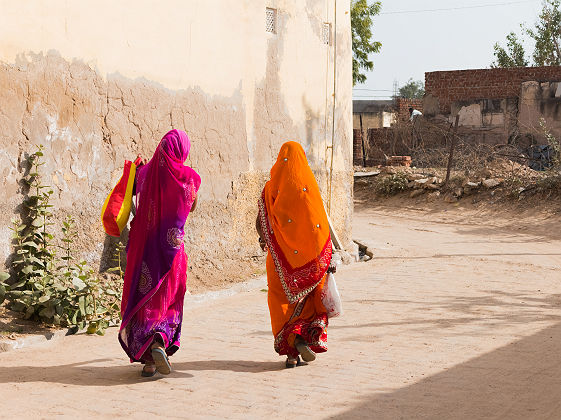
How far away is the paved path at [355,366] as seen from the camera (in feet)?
13.5

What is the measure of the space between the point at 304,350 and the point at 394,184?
1287cm

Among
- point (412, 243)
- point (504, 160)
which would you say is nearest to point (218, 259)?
point (412, 243)

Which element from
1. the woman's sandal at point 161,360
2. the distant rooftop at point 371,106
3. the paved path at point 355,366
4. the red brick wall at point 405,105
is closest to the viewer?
the paved path at point 355,366

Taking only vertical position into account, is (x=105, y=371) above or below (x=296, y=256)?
below

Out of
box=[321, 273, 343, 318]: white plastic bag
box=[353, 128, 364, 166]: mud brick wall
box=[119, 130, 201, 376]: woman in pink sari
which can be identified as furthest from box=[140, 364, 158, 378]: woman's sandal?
box=[353, 128, 364, 166]: mud brick wall

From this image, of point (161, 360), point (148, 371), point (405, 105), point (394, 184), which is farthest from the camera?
point (405, 105)

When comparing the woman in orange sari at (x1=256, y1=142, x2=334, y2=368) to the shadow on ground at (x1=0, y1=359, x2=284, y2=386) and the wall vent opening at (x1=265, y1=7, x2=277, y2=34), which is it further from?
the wall vent opening at (x1=265, y1=7, x2=277, y2=34)

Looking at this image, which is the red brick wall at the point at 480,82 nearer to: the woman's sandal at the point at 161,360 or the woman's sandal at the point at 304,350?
the woman's sandal at the point at 304,350

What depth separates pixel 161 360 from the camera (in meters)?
4.64

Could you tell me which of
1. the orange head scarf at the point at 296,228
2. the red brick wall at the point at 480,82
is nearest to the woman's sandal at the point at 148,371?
the orange head scarf at the point at 296,228

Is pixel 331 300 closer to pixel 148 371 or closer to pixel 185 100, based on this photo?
pixel 148 371

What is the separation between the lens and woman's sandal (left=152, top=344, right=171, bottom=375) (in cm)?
465

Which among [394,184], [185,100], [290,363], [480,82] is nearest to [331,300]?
[290,363]

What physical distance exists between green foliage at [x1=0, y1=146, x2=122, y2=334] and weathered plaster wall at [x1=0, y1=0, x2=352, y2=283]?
0.16 meters
